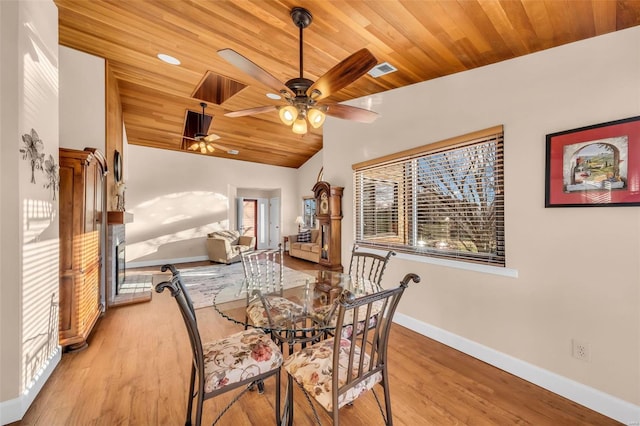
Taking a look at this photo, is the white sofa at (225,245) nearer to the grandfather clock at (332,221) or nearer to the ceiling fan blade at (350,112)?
the grandfather clock at (332,221)

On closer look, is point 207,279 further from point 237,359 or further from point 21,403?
point 237,359

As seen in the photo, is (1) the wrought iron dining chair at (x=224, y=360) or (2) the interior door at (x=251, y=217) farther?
(2) the interior door at (x=251, y=217)

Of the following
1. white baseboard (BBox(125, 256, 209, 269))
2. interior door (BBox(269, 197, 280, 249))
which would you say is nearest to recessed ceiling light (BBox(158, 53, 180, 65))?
white baseboard (BBox(125, 256, 209, 269))

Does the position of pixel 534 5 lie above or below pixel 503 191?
above

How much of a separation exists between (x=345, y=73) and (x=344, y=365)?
1812mm

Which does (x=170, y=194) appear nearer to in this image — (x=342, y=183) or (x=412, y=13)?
(x=342, y=183)

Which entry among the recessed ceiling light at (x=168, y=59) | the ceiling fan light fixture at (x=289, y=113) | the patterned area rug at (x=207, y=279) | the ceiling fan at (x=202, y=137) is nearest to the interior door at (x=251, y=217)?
the patterned area rug at (x=207, y=279)

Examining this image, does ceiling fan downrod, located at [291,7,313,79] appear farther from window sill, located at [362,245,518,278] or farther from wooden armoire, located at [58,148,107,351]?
window sill, located at [362,245,518,278]

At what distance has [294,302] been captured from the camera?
211cm

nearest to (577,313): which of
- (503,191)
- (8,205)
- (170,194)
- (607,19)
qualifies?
(503,191)

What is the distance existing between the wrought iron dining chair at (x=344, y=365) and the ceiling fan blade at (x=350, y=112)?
1418 mm

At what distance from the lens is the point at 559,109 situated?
75.0 inches

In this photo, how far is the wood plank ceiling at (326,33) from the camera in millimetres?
1749

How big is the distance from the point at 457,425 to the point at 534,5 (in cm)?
268
